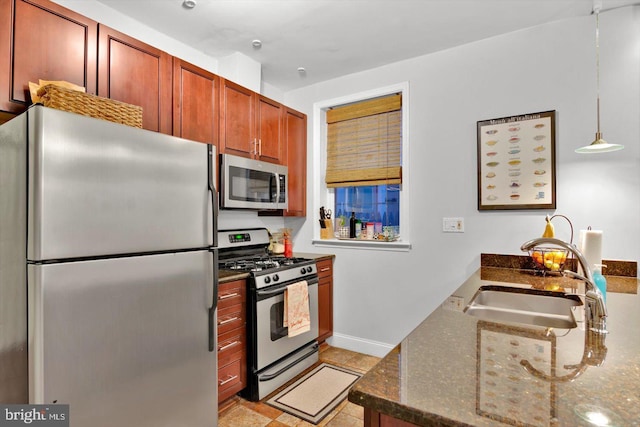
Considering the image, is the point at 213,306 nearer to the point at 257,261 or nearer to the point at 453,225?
the point at 257,261

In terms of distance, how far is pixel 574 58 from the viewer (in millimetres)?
2244

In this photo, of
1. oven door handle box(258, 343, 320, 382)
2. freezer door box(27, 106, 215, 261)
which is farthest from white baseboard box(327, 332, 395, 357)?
freezer door box(27, 106, 215, 261)

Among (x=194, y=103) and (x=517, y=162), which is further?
(x=517, y=162)

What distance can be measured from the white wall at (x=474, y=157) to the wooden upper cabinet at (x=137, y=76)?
1570 millimetres

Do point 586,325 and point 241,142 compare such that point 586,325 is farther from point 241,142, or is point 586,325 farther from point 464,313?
point 241,142

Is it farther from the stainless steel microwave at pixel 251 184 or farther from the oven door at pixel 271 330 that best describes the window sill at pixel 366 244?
the oven door at pixel 271 330

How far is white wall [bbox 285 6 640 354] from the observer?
2127mm

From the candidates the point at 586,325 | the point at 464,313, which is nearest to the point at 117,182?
the point at 464,313

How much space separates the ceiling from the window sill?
1.60 meters

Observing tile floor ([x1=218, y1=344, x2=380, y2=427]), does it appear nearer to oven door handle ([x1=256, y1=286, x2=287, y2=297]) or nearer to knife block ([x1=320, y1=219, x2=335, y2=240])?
oven door handle ([x1=256, y1=286, x2=287, y2=297])

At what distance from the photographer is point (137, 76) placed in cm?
197

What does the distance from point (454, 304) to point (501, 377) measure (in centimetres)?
69

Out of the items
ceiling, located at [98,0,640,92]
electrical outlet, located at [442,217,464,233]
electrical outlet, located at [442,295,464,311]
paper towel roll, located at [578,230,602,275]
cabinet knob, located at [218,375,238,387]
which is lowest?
cabinet knob, located at [218,375,238,387]

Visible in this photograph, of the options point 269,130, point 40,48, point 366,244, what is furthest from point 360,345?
point 40,48
